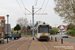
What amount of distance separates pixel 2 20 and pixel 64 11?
98.9 ft

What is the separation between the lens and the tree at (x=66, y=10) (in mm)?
21312

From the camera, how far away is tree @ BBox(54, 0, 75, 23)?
69.9 ft

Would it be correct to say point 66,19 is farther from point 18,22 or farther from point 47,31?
point 18,22

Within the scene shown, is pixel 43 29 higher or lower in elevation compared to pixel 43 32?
higher

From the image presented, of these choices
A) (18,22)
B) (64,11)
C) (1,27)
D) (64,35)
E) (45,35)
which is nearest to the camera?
(64,11)

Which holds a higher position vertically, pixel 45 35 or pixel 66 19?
pixel 66 19

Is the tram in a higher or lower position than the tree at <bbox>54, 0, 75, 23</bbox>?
lower

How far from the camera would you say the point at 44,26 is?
25234mm

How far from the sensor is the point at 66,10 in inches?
879

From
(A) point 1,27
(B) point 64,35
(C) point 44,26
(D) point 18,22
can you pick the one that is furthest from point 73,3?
(D) point 18,22

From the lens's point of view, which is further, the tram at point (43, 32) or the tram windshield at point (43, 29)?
the tram windshield at point (43, 29)

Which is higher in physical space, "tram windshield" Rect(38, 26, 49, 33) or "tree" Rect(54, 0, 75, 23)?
"tree" Rect(54, 0, 75, 23)

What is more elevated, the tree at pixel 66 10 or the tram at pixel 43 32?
the tree at pixel 66 10

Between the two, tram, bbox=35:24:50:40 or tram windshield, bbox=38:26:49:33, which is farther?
tram windshield, bbox=38:26:49:33
